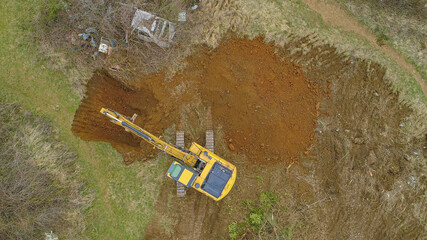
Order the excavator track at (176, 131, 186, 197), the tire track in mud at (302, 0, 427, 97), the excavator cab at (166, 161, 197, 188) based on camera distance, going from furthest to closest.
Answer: the tire track in mud at (302, 0, 427, 97)
the excavator track at (176, 131, 186, 197)
the excavator cab at (166, 161, 197, 188)

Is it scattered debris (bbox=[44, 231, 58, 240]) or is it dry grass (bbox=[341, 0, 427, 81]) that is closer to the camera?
scattered debris (bbox=[44, 231, 58, 240])

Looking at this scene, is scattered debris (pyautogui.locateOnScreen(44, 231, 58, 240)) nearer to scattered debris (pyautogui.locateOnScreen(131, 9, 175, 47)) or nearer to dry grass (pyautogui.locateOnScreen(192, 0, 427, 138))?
scattered debris (pyautogui.locateOnScreen(131, 9, 175, 47))

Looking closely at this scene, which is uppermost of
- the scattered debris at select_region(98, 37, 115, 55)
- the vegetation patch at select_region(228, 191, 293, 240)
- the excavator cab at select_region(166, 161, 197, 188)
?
the scattered debris at select_region(98, 37, 115, 55)

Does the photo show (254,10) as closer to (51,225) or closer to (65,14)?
(65,14)

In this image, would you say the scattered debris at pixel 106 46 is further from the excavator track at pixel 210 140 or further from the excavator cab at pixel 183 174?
the excavator cab at pixel 183 174

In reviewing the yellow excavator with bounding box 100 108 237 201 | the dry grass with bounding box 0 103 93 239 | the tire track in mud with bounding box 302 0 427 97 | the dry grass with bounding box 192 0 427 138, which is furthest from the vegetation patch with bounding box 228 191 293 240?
the tire track in mud with bounding box 302 0 427 97

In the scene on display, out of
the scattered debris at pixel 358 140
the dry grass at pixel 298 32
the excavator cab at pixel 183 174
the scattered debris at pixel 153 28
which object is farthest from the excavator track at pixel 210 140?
the scattered debris at pixel 358 140
